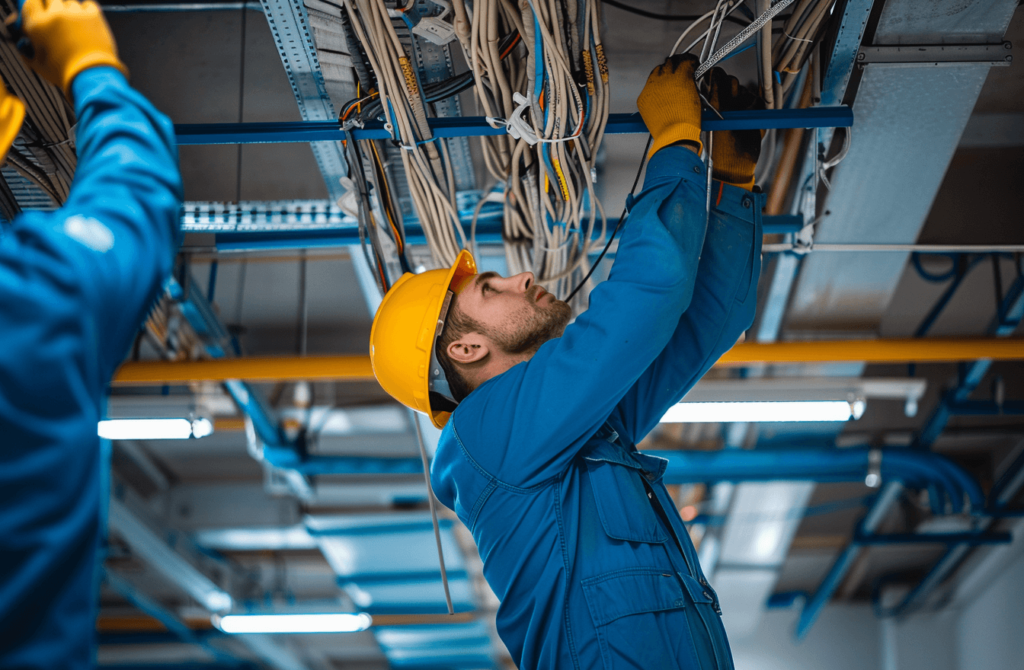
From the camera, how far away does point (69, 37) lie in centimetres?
134

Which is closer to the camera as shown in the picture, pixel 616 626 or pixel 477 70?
pixel 616 626

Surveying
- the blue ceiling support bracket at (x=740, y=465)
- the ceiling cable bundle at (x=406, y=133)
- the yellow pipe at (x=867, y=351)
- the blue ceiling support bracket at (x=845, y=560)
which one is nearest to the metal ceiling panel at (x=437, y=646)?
the blue ceiling support bracket at (x=845, y=560)

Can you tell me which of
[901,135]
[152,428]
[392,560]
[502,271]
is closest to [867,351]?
[901,135]

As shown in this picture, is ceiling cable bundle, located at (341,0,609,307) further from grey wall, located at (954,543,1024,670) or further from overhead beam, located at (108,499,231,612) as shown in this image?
grey wall, located at (954,543,1024,670)

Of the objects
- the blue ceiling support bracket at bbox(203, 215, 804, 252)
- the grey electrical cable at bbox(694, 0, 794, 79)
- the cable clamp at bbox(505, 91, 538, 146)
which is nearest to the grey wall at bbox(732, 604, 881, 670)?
the blue ceiling support bracket at bbox(203, 215, 804, 252)

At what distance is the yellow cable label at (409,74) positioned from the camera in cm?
223

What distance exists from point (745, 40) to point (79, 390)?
5.37 ft

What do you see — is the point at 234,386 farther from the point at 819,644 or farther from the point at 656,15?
the point at 819,644

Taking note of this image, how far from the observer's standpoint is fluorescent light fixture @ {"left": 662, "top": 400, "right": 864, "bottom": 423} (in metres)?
4.05

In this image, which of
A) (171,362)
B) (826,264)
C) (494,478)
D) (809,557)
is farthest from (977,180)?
(809,557)

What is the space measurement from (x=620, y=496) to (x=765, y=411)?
2410mm

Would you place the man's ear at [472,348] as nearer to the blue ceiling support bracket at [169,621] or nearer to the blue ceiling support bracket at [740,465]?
the blue ceiling support bracket at [740,465]

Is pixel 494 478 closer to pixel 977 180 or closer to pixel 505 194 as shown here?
pixel 505 194

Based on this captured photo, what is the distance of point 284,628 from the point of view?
6.86m
